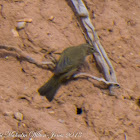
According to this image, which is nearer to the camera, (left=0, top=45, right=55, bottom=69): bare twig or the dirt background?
the dirt background

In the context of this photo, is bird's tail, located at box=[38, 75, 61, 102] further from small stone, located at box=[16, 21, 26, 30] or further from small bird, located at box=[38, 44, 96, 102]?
small stone, located at box=[16, 21, 26, 30]

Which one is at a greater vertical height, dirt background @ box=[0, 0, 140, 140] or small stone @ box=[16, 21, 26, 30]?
small stone @ box=[16, 21, 26, 30]

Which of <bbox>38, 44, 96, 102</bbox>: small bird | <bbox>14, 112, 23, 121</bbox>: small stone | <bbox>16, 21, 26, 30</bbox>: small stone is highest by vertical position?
<bbox>16, 21, 26, 30</bbox>: small stone

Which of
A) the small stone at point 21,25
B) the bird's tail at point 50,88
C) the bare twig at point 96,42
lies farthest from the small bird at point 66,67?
the small stone at point 21,25

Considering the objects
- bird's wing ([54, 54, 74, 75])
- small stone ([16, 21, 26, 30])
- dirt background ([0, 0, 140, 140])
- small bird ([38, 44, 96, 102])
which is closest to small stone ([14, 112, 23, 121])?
dirt background ([0, 0, 140, 140])

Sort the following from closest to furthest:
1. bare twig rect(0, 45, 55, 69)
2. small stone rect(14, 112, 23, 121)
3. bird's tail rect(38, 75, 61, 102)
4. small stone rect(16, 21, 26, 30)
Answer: small stone rect(14, 112, 23, 121)
bird's tail rect(38, 75, 61, 102)
bare twig rect(0, 45, 55, 69)
small stone rect(16, 21, 26, 30)

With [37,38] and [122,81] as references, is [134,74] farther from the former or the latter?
[37,38]

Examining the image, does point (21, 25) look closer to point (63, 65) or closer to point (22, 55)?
point (22, 55)
